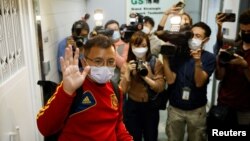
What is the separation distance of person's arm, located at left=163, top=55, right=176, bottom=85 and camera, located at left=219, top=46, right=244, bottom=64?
0.42 metres

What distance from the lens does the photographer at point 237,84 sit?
2.16m

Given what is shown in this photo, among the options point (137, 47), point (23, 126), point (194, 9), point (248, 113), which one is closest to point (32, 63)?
point (23, 126)

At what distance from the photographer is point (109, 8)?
598 centimetres

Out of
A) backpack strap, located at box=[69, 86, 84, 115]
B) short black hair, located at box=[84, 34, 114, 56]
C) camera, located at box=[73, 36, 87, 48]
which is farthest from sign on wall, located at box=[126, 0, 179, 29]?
backpack strap, located at box=[69, 86, 84, 115]

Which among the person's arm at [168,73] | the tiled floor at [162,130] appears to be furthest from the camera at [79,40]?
the tiled floor at [162,130]

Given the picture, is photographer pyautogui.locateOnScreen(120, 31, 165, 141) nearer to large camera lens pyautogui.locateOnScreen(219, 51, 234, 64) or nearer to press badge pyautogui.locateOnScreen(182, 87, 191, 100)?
press badge pyautogui.locateOnScreen(182, 87, 191, 100)

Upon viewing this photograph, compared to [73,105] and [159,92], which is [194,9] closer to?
[159,92]

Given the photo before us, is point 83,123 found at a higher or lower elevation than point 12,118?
higher

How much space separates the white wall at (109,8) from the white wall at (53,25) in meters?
1.86

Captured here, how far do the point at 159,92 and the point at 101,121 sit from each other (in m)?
1.11

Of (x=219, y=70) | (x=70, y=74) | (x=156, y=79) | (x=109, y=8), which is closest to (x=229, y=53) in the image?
(x=219, y=70)

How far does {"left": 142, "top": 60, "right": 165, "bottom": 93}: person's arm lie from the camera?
7.44 feet

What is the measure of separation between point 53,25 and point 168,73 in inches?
61.3

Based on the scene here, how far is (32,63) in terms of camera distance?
2334 millimetres
